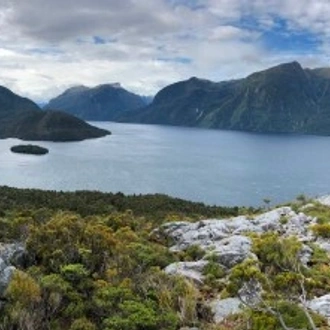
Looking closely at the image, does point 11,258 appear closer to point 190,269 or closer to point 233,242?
point 190,269

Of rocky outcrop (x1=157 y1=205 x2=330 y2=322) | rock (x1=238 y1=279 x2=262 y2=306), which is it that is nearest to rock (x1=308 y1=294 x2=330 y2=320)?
rocky outcrop (x1=157 y1=205 x2=330 y2=322)

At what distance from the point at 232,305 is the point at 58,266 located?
808 cm

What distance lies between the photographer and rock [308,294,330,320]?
1911cm

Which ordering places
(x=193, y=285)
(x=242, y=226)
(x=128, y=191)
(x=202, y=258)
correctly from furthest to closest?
(x=128, y=191) → (x=242, y=226) → (x=202, y=258) → (x=193, y=285)

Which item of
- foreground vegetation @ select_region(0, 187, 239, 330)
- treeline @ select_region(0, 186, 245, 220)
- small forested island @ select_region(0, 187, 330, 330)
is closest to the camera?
small forested island @ select_region(0, 187, 330, 330)

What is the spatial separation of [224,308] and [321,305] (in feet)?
11.4

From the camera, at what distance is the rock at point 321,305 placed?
1911cm

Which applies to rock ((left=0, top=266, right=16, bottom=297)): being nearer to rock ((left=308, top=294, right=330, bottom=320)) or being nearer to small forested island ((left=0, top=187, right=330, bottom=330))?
small forested island ((left=0, top=187, right=330, bottom=330))

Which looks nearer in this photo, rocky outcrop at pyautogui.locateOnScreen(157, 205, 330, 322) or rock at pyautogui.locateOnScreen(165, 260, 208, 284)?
rocky outcrop at pyautogui.locateOnScreen(157, 205, 330, 322)

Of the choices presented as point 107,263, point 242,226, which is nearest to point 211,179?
point 242,226

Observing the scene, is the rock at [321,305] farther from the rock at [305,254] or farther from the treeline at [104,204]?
the treeline at [104,204]

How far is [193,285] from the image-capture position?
77.0 feet

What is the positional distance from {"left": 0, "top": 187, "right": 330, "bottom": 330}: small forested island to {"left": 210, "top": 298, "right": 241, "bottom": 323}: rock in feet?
0.13

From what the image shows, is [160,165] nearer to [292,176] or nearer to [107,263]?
[292,176]
